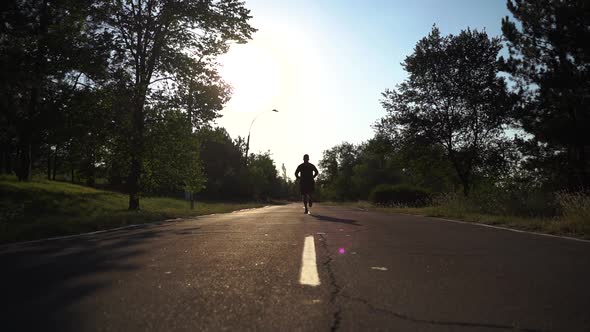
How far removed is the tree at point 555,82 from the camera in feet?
69.9

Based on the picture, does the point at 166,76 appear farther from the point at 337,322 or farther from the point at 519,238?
the point at 337,322

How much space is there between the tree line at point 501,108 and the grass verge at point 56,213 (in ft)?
54.0

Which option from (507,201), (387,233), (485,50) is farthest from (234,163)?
Result: (387,233)

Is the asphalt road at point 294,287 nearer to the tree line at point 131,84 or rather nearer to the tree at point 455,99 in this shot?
the tree line at point 131,84

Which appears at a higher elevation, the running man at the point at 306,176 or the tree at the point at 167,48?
the tree at the point at 167,48

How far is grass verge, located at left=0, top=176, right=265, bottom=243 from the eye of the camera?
955 centimetres

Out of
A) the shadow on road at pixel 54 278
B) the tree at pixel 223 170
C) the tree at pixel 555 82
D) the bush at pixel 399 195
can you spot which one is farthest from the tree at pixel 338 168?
the shadow on road at pixel 54 278

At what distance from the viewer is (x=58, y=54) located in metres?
19.3

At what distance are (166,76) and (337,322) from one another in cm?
1934

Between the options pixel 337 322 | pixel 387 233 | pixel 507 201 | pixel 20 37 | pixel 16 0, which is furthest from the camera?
pixel 16 0

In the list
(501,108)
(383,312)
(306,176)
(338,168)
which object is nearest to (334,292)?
(383,312)

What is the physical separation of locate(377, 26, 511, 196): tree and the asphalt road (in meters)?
24.9

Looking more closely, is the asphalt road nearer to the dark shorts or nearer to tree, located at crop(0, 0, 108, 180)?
the dark shorts

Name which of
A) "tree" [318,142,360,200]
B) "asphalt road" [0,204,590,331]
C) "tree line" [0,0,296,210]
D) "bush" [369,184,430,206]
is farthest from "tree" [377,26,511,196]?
"tree" [318,142,360,200]
